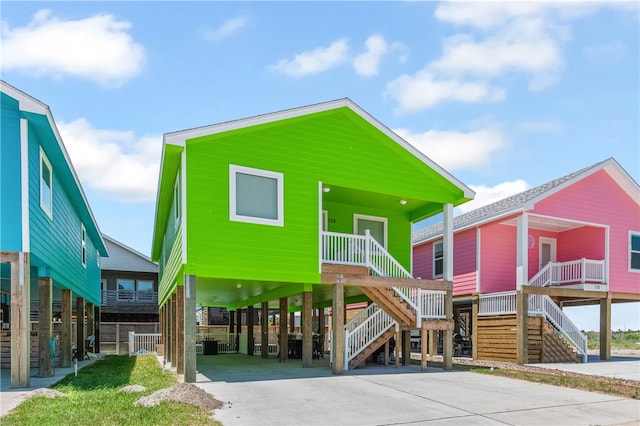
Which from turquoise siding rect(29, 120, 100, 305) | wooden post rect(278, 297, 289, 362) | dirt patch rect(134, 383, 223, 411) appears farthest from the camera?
wooden post rect(278, 297, 289, 362)

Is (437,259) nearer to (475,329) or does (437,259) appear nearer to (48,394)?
(475,329)

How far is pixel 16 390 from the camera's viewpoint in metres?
11.3

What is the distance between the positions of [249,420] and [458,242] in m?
16.4

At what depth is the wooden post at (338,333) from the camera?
576 inches

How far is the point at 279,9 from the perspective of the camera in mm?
11539

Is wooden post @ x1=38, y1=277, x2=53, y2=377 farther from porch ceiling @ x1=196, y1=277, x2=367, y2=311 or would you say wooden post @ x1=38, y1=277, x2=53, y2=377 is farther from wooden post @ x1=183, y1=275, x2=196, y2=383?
porch ceiling @ x1=196, y1=277, x2=367, y2=311

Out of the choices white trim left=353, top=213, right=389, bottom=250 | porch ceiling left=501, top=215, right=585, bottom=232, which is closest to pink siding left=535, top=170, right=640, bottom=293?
porch ceiling left=501, top=215, right=585, bottom=232

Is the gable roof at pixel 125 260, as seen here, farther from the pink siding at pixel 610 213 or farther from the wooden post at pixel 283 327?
the pink siding at pixel 610 213

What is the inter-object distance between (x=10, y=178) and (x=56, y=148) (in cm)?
226

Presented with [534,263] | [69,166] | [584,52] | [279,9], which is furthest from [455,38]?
[534,263]

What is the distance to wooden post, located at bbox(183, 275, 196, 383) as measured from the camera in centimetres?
1272

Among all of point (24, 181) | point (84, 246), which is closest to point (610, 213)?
point (24, 181)

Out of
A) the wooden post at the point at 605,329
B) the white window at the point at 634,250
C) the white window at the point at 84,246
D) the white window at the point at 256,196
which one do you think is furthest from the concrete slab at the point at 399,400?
the white window at the point at 634,250

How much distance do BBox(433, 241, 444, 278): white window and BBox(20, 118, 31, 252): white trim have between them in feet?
55.9
